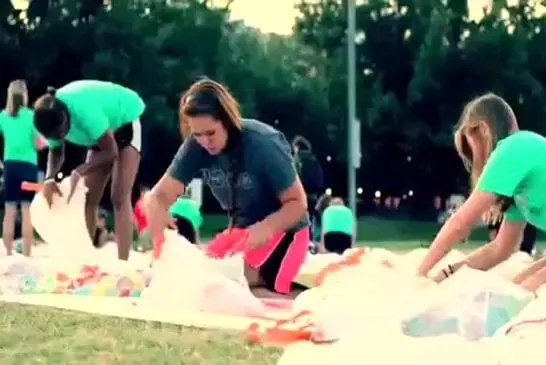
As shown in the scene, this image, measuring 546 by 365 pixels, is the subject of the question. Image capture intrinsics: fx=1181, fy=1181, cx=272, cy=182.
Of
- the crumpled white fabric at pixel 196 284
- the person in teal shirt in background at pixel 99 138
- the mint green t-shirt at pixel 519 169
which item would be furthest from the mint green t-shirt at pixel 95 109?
the mint green t-shirt at pixel 519 169

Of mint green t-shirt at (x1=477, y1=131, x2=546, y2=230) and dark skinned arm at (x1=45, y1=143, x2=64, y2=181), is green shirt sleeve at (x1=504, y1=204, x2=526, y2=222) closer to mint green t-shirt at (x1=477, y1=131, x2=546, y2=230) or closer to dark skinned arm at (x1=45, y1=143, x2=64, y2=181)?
mint green t-shirt at (x1=477, y1=131, x2=546, y2=230)

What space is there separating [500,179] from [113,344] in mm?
1418

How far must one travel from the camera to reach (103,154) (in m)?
5.92

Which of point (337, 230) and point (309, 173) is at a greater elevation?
point (309, 173)

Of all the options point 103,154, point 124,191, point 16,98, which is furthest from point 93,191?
point 16,98

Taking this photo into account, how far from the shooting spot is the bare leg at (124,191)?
6.06 metres

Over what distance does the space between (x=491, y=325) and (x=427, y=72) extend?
75.2 feet

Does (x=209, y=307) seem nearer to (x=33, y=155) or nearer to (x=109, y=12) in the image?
(x=33, y=155)

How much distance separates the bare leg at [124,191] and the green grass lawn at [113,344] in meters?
2.21

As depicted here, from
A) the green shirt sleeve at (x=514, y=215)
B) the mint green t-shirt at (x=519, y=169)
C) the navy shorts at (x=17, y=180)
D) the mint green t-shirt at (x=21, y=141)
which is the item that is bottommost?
the navy shorts at (x=17, y=180)

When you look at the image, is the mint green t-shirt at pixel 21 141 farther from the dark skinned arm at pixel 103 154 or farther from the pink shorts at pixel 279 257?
the pink shorts at pixel 279 257


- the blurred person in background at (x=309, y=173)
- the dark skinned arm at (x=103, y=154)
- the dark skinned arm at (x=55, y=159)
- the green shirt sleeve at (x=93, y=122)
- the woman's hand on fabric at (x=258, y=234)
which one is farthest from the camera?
the blurred person in background at (x=309, y=173)

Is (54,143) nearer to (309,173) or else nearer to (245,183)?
(245,183)

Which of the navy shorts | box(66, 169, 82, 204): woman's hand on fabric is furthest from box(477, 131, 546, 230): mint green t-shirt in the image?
the navy shorts
